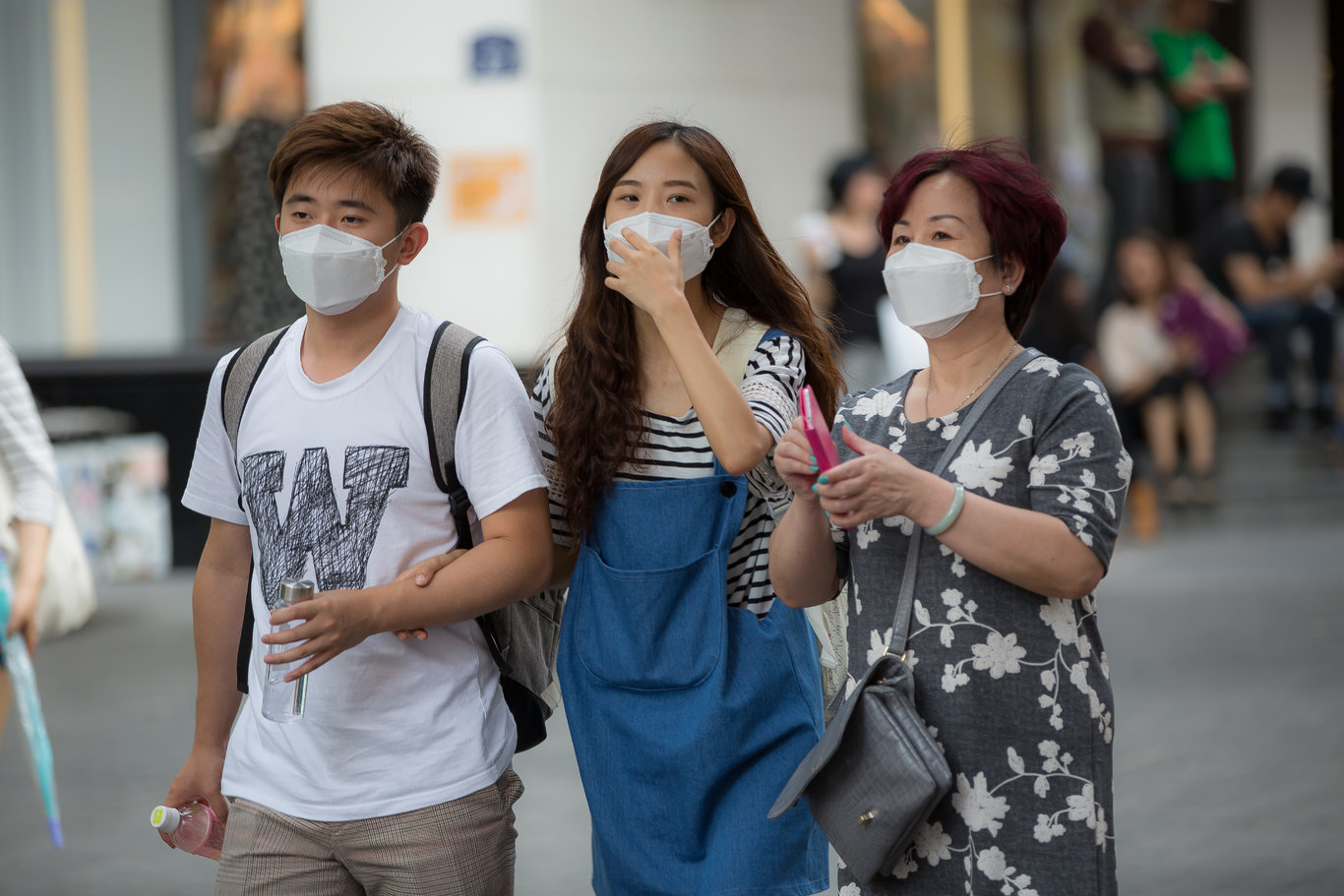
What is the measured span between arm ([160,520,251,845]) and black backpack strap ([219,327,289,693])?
3 cm

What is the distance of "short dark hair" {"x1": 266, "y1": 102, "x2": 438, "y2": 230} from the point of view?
2.42 meters

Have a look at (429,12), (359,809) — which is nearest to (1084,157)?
(429,12)

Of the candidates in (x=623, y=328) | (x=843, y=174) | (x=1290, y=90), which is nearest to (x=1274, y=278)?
(x=1290, y=90)

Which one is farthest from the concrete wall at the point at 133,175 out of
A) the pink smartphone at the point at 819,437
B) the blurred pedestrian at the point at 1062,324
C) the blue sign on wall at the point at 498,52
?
the pink smartphone at the point at 819,437

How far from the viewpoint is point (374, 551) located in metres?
2.41

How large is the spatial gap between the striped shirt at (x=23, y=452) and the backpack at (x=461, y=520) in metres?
0.91

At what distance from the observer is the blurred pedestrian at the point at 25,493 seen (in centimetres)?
323

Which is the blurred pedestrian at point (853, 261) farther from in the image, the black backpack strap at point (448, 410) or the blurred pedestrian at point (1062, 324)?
the black backpack strap at point (448, 410)

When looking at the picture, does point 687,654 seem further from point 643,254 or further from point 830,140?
point 830,140

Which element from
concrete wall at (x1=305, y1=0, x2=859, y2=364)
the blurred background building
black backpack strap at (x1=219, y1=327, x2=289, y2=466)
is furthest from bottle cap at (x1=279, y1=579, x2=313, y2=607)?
concrete wall at (x1=305, y1=0, x2=859, y2=364)

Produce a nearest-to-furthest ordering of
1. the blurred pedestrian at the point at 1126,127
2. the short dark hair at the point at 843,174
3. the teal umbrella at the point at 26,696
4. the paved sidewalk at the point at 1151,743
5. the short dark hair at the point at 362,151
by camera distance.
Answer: the short dark hair at the point at 362,151
the teal umbrella at the point at 26,696
the paved sidewalk at the point at 1151,743
the short dark hair at the point at 843,174
the blurred pedestrian at the point at 1126,127

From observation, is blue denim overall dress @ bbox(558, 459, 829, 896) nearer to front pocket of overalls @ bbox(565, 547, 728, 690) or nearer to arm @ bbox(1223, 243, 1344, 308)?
front pocket of overalls @ bbox(565, 547, 728, 690)

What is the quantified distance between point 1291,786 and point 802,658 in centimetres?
345

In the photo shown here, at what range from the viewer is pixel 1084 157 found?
14211 mm
